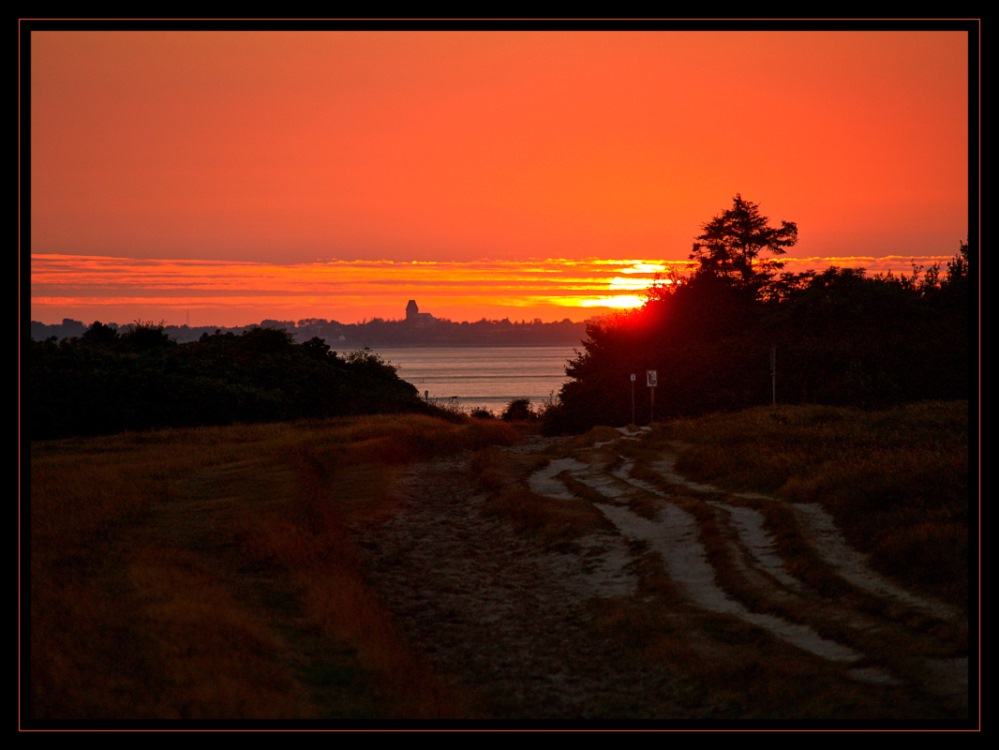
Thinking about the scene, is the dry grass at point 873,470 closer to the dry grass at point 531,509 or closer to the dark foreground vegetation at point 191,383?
the dry grass at point 531,509

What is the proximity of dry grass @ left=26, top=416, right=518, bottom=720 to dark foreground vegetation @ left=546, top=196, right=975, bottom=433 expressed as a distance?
30172mm

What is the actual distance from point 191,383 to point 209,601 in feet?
127

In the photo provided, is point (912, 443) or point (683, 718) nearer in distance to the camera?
point (683, 718)

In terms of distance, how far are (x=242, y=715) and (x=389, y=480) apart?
20396 mm

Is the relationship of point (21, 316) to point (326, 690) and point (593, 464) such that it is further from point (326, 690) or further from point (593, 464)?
point (593, 464)

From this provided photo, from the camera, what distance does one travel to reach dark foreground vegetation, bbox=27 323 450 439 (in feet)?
147

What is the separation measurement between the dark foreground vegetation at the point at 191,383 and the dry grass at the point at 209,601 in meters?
17.1

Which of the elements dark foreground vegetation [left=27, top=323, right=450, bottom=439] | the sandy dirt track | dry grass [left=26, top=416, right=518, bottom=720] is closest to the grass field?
dry grass [left=26, top=416, right=518, bottom=720]

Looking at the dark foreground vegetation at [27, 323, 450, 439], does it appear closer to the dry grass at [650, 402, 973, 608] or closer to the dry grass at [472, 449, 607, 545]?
the dry grass at [472, 449, 607, 545]

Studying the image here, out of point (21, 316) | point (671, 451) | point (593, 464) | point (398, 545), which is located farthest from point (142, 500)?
point (671, 451)

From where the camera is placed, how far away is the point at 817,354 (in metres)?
56.8

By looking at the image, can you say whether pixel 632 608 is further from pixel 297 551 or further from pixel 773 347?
pixel 773 347

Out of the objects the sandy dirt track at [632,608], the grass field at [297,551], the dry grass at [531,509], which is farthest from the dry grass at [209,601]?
the dry grass at [531,509]

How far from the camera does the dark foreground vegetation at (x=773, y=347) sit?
54750 mm
